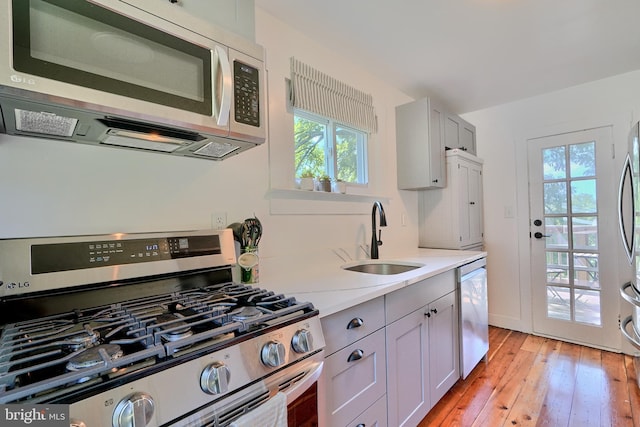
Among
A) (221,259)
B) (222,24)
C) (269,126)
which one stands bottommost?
(221,259)

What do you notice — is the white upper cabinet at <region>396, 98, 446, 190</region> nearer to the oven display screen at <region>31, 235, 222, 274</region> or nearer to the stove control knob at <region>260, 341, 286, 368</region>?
the oven display screen at <region>31, 235, 222, 274</region>

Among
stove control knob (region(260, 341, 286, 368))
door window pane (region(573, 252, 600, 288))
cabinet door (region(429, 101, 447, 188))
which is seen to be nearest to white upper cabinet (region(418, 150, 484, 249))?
cabinet door (region(429, 101, 447, 188))

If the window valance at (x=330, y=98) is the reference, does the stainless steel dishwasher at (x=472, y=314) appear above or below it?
below

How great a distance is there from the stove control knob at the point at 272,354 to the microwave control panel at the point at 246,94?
29.6 inches

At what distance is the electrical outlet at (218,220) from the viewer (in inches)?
56.0

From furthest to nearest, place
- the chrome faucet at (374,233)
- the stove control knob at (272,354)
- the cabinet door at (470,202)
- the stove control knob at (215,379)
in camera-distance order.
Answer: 1. the cabinet door at (470,202)
2. the chrome faucet at (374,233)
3. the stove control knob at (272,354)
4. the stove control knob at (215,379)

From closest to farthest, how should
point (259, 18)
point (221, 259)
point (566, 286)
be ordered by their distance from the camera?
point (221, 259) < point (259, 18) < point (566, 286)

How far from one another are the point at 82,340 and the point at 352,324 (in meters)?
0.84

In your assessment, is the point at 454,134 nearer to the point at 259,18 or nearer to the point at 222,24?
the point at 259,18

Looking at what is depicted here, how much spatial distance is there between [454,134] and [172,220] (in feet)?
8.63

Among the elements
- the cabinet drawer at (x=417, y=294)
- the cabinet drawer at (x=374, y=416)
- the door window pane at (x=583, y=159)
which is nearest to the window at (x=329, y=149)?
the cabinet drawer at (x=417, y=294)

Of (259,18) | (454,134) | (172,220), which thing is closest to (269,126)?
(259,18)

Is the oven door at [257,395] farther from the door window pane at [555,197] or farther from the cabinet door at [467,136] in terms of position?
the door window pane at [555,197]

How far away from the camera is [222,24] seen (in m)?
1.10
